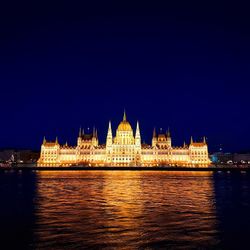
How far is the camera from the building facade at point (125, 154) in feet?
543

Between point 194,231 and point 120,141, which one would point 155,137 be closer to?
point 120,141

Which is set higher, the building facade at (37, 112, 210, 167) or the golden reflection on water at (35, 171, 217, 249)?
the building facade at (37, 112, 210, 167)

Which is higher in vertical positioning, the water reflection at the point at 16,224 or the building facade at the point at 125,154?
the building facade at the point at 125,154

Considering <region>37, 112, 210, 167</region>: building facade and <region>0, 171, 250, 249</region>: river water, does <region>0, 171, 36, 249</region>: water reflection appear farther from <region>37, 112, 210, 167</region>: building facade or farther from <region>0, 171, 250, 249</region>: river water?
<region>37, 112, 210, 167</region>: building facade

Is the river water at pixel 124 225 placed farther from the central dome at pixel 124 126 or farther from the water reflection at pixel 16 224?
the central dome at pixel 124 126

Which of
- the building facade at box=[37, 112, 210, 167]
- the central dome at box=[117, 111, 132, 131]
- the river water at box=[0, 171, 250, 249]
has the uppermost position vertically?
the central dome at box=[117, 111, 132, 131]

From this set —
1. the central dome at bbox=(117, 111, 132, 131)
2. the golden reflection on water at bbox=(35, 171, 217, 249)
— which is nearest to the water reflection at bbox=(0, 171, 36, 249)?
the golden reflection on water at bbox=(35, 171, 217, 249)

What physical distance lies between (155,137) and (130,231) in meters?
161

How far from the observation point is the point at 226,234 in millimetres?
18812

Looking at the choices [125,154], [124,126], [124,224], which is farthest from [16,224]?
[124,126]

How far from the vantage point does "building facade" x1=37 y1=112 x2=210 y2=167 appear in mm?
165500

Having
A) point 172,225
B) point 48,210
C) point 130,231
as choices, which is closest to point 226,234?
point 172,225

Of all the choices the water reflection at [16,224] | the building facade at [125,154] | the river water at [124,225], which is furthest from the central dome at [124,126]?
the river water at [124,225]

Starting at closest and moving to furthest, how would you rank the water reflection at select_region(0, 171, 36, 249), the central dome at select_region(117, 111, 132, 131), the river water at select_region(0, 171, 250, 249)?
the river water at select_region(0, 171, 250, 249) < the water reflection at select_region(0, 171, 36, 249) < the central dome at select_region(117, 111, 132, 131)
